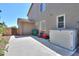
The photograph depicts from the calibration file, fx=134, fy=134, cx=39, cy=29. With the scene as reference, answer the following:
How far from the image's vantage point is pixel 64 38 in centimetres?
436

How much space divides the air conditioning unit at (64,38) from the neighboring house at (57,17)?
323 millimetres

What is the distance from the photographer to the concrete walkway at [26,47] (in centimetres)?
404

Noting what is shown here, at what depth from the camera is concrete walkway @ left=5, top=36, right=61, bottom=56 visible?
404 centimetres

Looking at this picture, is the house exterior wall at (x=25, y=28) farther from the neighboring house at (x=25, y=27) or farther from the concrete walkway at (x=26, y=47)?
the concrete walkway at (x=26, y=47)

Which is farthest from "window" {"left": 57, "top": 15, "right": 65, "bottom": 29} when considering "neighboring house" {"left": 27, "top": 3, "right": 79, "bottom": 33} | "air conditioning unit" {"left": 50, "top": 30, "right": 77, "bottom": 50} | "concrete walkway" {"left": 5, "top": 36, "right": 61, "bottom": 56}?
"concrete walkway" {"left": 5, "top": 36, "right": 61, "bottom": 56}

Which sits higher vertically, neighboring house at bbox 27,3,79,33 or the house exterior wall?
neighboring house at bbox 27,3,79,33

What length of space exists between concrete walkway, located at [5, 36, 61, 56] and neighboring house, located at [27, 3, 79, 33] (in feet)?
1.92

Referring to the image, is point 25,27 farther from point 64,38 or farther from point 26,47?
point 64,38

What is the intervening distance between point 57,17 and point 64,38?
96cm

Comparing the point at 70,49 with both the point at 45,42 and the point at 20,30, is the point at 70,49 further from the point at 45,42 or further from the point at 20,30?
the point at 20,30

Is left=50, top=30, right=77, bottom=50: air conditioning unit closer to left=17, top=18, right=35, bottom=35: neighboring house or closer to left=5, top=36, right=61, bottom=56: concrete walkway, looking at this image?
left=5, top=36, right=61, bottom=56: concrete walkway

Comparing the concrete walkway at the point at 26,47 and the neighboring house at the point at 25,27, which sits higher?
the neighboring house at the point at 25,27

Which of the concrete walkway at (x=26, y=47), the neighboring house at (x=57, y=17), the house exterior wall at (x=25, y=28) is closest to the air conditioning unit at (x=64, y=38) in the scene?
the neighboring house at (x=57, y=17)

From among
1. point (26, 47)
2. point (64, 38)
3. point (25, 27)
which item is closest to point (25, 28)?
point (25, 27)
